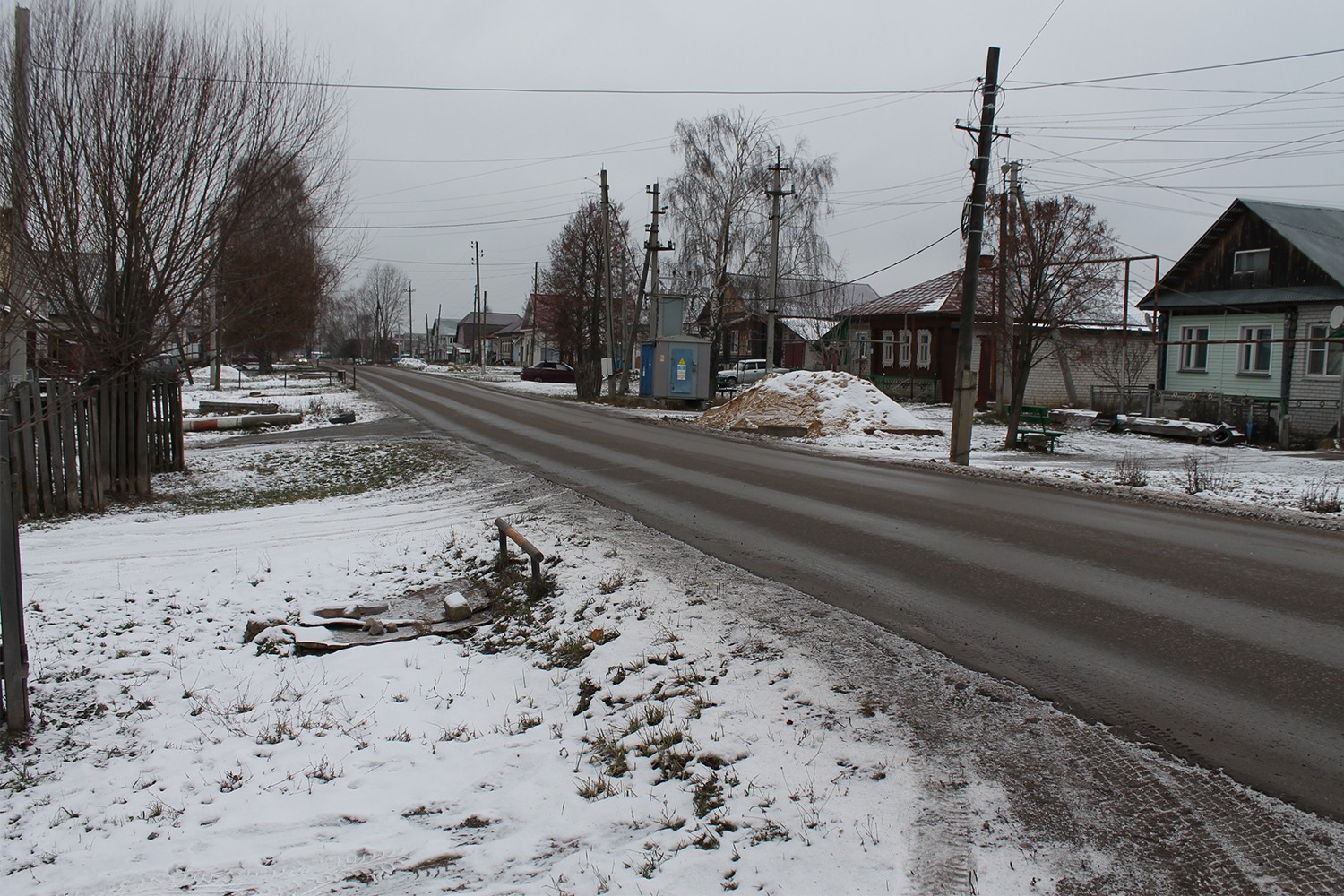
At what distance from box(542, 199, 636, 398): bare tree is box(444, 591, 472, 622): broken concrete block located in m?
32.0

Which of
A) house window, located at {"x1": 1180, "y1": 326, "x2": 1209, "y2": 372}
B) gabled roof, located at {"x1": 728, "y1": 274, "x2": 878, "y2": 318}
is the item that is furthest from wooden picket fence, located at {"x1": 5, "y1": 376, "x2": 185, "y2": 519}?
house window, located at {"x1": 1180, "y1": 326, "x2": 1209, "y2": 372}

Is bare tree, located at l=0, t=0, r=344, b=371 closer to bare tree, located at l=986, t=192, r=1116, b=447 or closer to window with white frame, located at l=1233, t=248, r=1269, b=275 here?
bare tree, located at l=986, t=192, r=1116, b=447

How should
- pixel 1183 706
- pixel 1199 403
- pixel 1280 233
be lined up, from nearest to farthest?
pixel 1183 706
pixel 1199 403
pixel 1280 233

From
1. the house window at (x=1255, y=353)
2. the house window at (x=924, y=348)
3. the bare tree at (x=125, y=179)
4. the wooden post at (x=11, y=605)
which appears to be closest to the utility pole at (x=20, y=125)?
the bare tree at (x=125, y=179)

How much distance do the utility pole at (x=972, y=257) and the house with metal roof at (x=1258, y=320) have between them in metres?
10.9

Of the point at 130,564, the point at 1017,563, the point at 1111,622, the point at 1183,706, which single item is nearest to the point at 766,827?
the point at 1183,706

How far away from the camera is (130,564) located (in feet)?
28.2

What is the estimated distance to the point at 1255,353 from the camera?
28203 millimetres

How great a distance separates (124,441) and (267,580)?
228 inches

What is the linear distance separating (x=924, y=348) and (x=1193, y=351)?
1086 centimetres

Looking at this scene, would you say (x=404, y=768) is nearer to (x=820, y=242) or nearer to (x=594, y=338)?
(x=594, y=338)

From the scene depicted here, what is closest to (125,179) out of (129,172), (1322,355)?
(129,172)

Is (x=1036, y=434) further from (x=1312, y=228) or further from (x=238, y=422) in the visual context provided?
(x=238, y=422)

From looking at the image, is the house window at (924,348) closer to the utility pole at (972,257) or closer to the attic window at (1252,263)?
the attic window at (1252,263)
